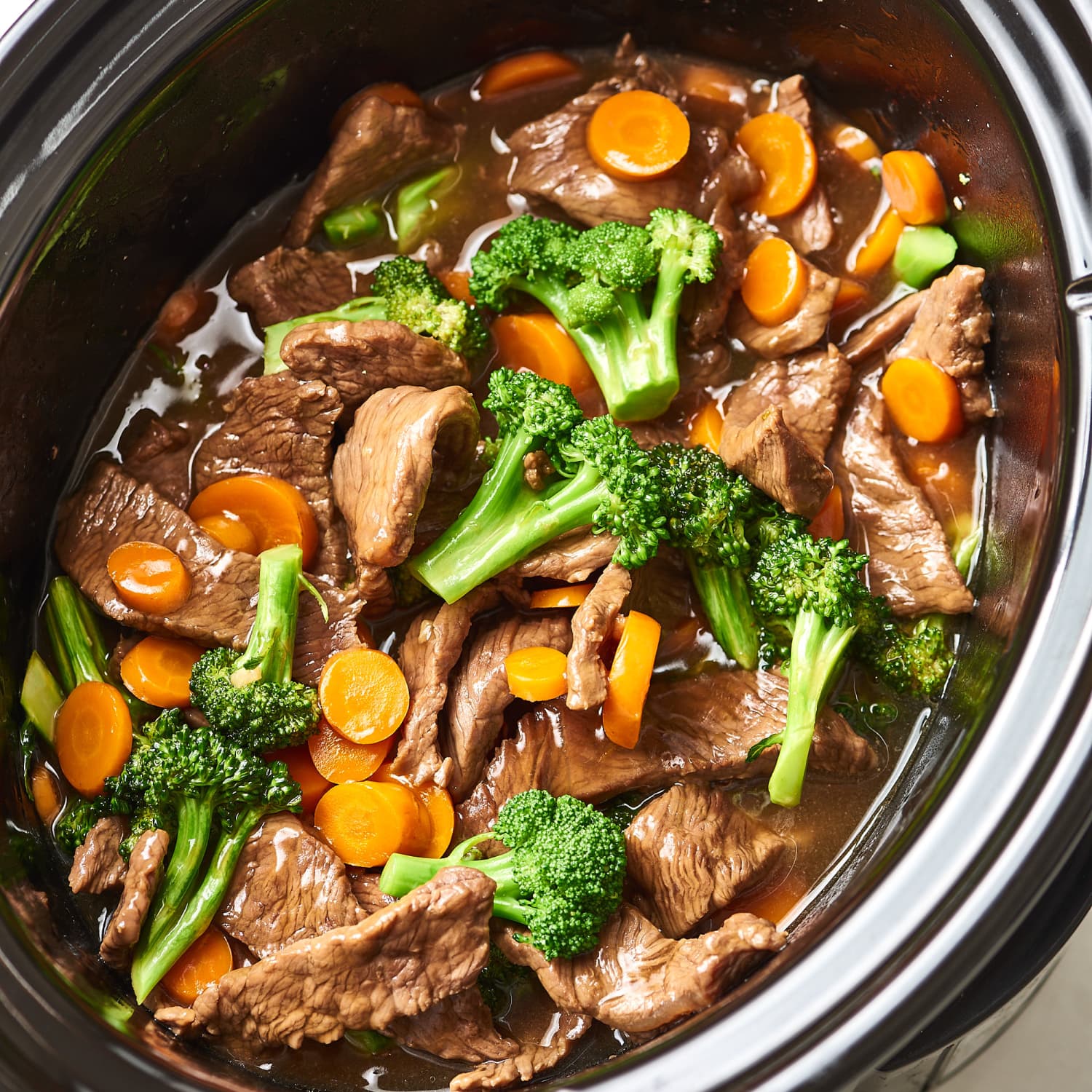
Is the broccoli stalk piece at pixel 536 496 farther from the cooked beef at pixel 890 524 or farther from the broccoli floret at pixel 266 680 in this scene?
the cooked beef at pixel 890 524

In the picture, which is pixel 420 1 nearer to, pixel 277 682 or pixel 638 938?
pixel 277 682

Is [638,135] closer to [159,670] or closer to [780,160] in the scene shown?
[780,160]

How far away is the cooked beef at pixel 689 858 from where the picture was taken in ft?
8.89

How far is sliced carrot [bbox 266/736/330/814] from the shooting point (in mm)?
2904

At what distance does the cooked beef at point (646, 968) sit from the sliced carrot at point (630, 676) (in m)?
0.45

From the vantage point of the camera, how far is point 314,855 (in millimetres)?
2740

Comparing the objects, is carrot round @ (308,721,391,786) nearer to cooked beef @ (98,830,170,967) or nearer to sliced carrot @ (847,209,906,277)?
cooked beef @ (98,830,170,967)

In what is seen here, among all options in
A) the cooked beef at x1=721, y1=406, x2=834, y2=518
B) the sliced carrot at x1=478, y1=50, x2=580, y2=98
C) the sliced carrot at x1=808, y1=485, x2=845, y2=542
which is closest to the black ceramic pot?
the sliced carrot at x1=478, y1=50, x2=580, y2=98

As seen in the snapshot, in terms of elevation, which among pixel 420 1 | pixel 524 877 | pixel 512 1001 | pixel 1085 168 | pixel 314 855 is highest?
pixel 420 1

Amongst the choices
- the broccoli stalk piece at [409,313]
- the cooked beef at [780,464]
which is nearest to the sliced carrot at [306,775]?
the broccoli stalk piece at [409,313]

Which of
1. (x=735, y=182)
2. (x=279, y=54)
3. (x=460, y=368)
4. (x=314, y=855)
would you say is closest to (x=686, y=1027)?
(x=314, y=855)

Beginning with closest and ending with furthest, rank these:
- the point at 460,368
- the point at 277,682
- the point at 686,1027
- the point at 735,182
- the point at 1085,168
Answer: the point at 686,1027, the point at 1085,168, the point at 277,682, the point at 460,368, the point at 735,182

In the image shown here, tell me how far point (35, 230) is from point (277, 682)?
123 cm

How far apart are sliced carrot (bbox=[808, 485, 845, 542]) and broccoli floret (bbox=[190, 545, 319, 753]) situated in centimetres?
139
